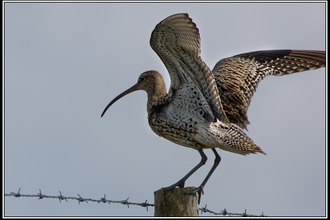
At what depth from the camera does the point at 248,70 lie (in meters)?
8.01

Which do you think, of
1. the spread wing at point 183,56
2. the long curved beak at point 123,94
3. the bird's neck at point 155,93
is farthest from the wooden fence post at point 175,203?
the long curved beak at point 123,94

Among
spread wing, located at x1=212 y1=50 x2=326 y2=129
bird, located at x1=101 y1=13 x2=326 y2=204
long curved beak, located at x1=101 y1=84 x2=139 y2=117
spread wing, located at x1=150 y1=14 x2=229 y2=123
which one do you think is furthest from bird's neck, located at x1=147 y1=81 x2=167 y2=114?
spread wing, located at x1=212 y1=50 x2=326 y2=129

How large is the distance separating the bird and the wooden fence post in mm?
460

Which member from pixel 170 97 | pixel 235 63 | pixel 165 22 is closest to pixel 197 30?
pixel 165 22

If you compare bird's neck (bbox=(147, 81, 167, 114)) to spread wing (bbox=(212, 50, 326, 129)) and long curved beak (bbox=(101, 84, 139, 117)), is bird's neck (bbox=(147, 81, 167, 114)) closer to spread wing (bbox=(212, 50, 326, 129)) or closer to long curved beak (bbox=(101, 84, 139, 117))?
long curved beak (bbox=(101, 84, 139, 117))

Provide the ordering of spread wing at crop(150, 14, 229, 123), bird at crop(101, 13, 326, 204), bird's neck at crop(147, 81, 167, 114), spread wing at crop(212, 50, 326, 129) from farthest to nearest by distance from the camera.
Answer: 1. spread wing at crop(212, 50, 326, 129)
2. bird's neck at crop(147, 81, 167, 114)
3. bird at crop(101, 13, 326, 204)
4. spread wing at crop(150, 14, 229, 123)

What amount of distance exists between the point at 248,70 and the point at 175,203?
13.2 feet

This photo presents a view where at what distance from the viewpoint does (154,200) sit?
15.7 feet

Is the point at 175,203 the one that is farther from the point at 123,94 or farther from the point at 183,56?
the point at 123,94

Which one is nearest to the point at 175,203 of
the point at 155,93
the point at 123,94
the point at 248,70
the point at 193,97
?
the point at 193,97

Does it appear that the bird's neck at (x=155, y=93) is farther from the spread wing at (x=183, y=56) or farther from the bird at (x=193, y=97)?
the spread wing at (x=183, y=56)

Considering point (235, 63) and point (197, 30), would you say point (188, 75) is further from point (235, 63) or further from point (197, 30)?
point (235, 63)

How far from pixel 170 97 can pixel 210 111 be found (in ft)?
2.00

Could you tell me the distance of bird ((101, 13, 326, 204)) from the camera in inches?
227
